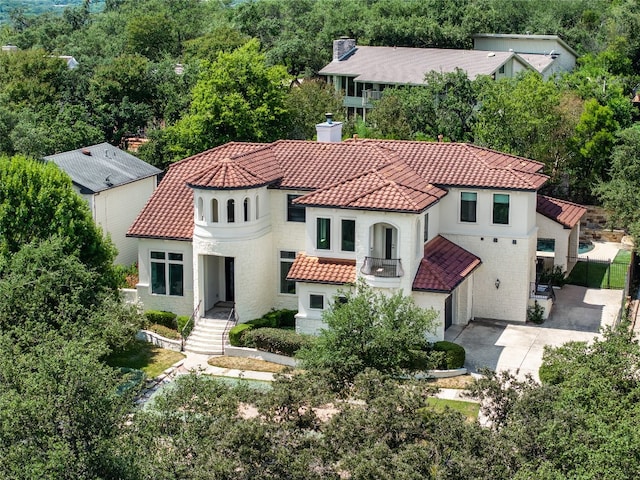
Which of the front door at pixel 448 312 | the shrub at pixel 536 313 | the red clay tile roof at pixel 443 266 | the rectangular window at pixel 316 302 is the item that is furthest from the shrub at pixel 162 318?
the shrub at pixel 536 313

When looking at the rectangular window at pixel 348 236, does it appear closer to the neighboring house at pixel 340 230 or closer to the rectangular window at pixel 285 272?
the neighboring house at pixel 340 230

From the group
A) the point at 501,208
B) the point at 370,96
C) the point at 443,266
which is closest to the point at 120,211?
the point at 443,266

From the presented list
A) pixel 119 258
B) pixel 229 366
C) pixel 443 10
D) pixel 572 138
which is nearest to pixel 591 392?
pixel 229 366

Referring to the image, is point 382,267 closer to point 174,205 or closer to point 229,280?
point 229,280

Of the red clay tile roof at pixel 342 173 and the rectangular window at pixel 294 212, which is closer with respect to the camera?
the red clay tile roof at pixel 342 173

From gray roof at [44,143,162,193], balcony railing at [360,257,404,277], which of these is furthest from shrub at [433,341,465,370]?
gray roof at [44,143,162,193]

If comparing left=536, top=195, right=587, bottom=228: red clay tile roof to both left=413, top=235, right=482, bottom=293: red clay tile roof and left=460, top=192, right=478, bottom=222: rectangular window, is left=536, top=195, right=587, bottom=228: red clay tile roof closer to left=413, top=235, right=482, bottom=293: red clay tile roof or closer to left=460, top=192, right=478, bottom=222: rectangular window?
left=460, top=192, right=478, bottom=222: rectangular window
